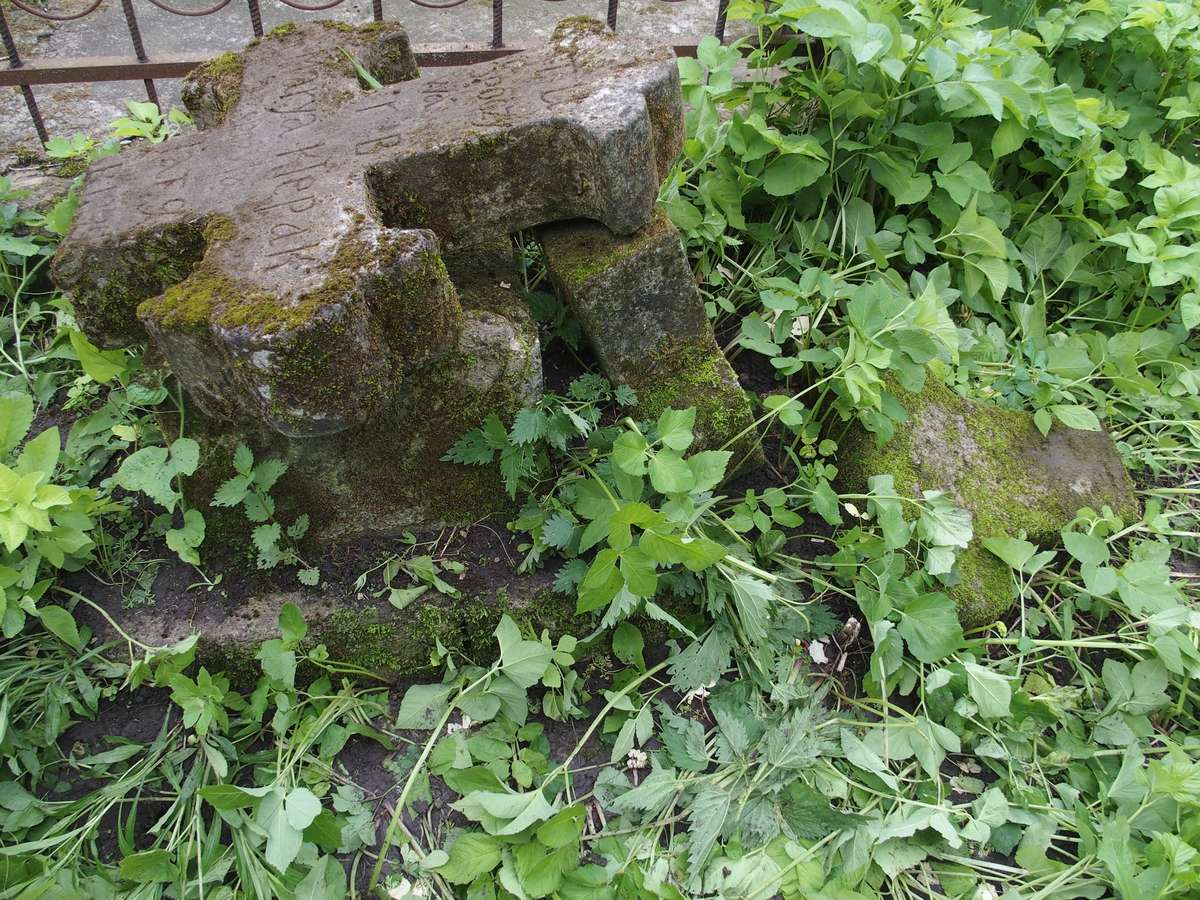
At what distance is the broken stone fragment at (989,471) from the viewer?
8.38 feet

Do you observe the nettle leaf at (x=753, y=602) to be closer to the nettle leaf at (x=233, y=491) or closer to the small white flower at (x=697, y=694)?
the small white flower at (x=697, y=694)

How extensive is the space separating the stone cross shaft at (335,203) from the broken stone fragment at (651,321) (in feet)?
0.28

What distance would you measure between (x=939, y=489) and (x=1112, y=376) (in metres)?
0.91

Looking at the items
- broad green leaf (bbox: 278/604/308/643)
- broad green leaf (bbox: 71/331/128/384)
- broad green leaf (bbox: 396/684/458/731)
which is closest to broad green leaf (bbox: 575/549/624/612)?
broad green leaf (bbox: 396/684/458/731)

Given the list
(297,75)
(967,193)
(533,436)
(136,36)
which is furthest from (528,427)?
(136,36)

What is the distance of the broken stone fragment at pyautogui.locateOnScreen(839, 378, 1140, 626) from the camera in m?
2.55

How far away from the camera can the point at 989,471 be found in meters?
2.70

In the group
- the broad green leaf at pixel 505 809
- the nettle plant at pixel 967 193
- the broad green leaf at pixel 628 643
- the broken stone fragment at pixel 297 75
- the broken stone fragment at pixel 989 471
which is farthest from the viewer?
the nettle plant at pixel 967 193

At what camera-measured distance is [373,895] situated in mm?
1973

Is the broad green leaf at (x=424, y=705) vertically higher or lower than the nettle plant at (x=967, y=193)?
lower

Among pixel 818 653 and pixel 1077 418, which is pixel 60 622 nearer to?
pixel 818 653

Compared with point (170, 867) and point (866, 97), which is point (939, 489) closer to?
point (866, 97)

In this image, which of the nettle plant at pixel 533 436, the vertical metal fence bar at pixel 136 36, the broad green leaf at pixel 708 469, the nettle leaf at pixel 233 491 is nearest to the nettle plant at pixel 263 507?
the nettle leaf at pixel 233 491

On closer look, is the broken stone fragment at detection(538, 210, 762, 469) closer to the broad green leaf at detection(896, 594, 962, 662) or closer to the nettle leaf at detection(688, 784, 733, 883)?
the broad green leaf at detection(896, 594, 962, 662)
